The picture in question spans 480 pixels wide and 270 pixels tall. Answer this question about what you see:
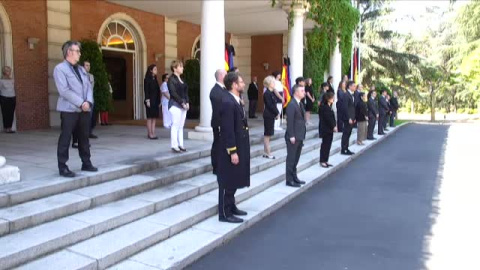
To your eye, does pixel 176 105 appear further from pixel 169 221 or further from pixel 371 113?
pixel 371 113

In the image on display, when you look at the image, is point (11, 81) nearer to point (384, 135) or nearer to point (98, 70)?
point (98, 70)

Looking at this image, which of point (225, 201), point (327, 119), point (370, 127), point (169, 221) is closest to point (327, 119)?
point (327, 119)

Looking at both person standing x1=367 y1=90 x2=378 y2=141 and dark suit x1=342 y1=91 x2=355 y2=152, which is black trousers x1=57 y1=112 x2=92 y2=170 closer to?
dark suit x1=342 y1=91 x2=355 y2=152

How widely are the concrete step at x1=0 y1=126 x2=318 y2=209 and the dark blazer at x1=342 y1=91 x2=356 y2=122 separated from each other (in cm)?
440

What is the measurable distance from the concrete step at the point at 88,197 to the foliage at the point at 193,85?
28.5ft

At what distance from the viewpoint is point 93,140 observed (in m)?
9.09

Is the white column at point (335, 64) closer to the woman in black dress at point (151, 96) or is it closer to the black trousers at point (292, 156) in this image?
the woman in black dress at point (151, 96)

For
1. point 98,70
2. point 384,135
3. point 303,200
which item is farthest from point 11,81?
point 384,135

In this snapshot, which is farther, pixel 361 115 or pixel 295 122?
pixel 361 115

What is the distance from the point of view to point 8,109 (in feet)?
33.8

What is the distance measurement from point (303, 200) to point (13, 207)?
4104 mm

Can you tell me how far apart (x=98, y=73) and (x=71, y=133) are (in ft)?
22.5

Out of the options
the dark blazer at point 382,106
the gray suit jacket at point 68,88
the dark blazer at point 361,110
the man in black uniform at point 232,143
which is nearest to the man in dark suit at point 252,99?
the dark blazer at point 382,106

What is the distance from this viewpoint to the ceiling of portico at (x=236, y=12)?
553 inches
